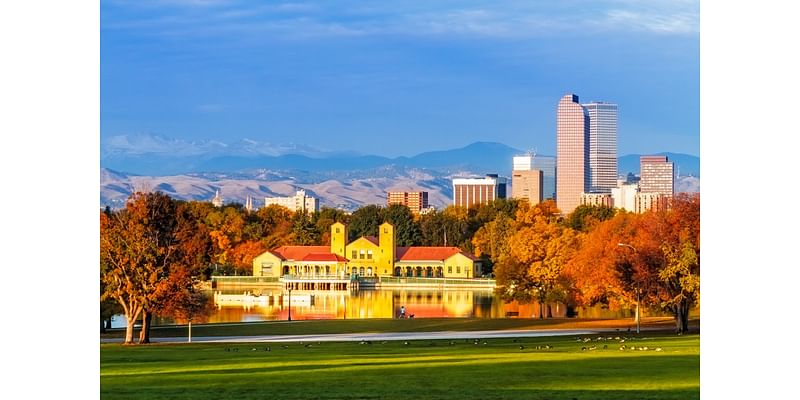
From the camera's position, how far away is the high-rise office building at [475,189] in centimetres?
9062

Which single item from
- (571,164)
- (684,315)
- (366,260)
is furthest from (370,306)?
(571,164)

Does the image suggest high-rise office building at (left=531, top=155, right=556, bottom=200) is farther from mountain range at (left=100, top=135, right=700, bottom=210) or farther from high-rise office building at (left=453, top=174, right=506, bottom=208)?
high-rise office building at (left=453, top=174, right=506, bottom=208)

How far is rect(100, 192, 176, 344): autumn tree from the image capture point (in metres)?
26.7

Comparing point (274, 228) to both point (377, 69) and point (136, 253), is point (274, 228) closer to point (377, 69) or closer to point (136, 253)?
point (377, 69)

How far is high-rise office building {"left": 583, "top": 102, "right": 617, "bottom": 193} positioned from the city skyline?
1.33m

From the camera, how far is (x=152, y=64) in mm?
58094

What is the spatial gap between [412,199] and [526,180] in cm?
1113

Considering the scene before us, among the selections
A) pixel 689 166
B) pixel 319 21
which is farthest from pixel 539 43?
pixel 689 166

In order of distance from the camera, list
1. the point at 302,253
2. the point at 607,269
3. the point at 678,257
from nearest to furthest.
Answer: the point at 678,257 < the point at 607,269 < the point at 302,253

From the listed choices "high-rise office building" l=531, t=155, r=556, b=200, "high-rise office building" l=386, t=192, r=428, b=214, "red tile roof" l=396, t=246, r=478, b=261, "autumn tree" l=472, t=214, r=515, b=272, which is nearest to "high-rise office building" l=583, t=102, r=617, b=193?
"high-rise office building" l=531, t=155, r=556, b=200

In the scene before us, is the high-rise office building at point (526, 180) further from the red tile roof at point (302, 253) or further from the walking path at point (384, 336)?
the walking path at point (384, 336)

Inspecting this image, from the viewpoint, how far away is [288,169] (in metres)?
86.8

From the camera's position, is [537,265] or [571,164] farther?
[571,164]
